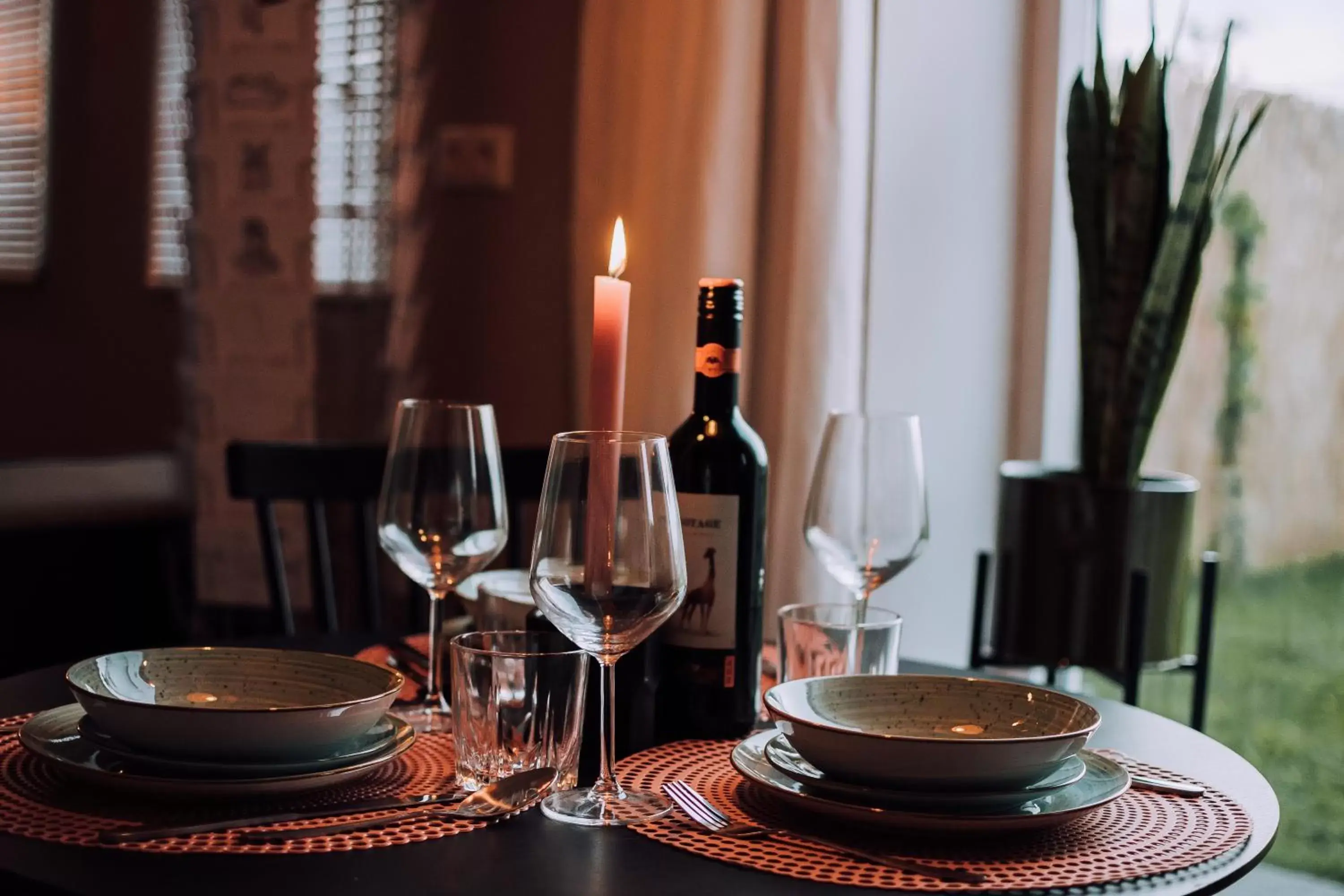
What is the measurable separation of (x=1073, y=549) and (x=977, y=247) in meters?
0.66

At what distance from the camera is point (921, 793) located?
0.80 meters

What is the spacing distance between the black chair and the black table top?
0.82 metres

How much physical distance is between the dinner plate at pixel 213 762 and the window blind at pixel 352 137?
1.96 meters

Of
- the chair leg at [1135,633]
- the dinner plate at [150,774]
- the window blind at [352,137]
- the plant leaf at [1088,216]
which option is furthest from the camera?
the window blind at [352,137]

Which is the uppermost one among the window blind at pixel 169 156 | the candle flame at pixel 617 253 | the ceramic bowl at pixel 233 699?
the window blind at pixel 169 156

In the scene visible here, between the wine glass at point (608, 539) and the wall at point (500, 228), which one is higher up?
the wall at point (500, 228)

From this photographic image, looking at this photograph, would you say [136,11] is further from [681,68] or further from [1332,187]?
[1332,187]

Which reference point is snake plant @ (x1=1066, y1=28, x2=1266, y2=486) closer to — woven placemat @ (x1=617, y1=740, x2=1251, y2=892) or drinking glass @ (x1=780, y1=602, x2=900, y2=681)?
drinking glass @ (x1=780, y1=602, x2=900, y2=681)

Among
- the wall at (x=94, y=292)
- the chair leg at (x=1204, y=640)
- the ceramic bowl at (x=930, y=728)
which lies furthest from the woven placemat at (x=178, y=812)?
the wall at (x=94, y=292)

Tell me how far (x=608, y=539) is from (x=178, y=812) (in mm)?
293

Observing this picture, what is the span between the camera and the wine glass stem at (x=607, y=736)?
2.76 ft

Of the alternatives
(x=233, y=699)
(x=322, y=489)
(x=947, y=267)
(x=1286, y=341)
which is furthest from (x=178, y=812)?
(x=1286, y=341)

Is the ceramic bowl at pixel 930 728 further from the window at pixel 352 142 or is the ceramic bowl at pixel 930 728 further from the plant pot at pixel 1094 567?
the window at pixel 352 142

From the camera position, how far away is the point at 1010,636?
1856 millimetres
